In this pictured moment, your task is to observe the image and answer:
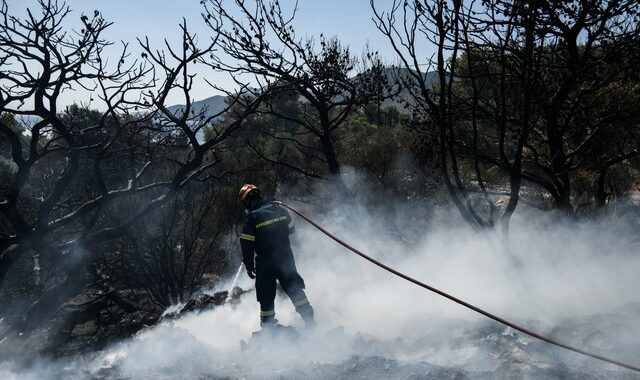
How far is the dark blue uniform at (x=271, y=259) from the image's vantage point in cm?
529

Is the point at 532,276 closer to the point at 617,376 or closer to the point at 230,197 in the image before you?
the point at 617,376

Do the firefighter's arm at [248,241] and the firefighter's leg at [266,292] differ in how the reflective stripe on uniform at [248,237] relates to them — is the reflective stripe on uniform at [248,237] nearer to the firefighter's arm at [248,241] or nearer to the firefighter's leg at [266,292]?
the firefighter's arm at [248,241]

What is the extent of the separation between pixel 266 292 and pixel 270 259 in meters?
0.36

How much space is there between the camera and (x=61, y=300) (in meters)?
6.85

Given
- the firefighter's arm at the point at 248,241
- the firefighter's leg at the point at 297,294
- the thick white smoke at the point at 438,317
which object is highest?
the firefighter's arm at the point at 248,241

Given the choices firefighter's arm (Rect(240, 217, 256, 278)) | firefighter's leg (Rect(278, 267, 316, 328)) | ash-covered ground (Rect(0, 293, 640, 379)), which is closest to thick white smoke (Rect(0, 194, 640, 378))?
ash-covered ground (Rect(0, 293, 640, 379))

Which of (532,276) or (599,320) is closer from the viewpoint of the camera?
(599,320)

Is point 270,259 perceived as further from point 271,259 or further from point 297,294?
point 297,294

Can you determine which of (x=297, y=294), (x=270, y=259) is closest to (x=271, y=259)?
(x=270, y=259)

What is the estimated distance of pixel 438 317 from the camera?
5.20 meters

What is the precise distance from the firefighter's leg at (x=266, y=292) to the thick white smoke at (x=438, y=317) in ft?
1.30

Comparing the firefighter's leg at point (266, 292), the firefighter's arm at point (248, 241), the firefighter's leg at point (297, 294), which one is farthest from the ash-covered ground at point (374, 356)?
the firefighter's arm at point (248, 241)

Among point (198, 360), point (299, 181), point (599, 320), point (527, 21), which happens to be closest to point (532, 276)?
point (599, 320)

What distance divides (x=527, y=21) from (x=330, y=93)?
15.7 ft
